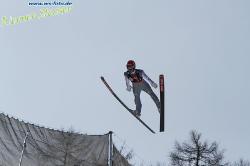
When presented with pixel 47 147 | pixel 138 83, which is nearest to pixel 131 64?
pixel 138 83

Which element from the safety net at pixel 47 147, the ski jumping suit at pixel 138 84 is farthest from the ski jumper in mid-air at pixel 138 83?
the safety net at pixel 47 147

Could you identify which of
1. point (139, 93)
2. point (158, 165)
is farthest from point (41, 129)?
point (158, 165)

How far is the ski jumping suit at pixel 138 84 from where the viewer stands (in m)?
13.4

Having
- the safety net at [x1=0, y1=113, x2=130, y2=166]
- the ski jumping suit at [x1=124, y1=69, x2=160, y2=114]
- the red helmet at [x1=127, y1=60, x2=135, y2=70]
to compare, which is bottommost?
the safety net at [x1=0, y1=113, x2=130, y2=166]

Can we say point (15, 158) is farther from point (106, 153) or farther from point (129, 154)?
point (129, 154)

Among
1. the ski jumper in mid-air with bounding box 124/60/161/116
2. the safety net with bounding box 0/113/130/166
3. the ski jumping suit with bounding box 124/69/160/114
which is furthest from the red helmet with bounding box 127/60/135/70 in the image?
the safety net with bounding box 0/113/130/166

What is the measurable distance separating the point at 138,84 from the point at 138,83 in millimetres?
100

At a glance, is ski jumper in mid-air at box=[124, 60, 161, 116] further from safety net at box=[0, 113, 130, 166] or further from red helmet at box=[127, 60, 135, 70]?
safety net at box=[0, 113, 130, 166]

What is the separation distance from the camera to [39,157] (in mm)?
14406

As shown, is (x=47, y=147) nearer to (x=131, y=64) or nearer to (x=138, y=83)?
(x=138, y=83)

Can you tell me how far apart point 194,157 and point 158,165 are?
65.1ft

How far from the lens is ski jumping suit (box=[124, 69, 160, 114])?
13422mm

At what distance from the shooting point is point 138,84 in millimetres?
14094

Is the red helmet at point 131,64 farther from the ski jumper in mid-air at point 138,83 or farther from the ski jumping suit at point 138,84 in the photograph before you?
the ski jumping suit at point 138,84
